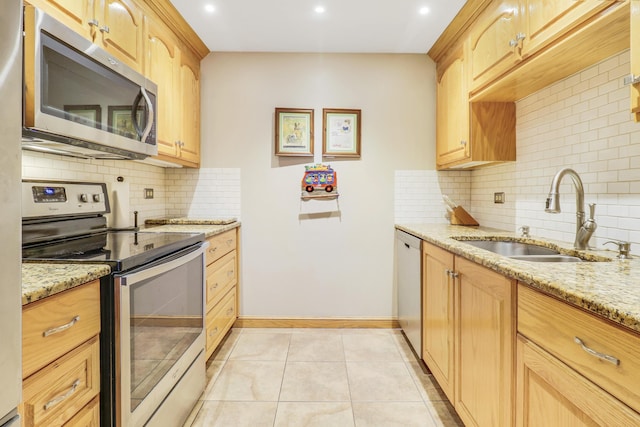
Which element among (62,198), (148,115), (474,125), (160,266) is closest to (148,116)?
(148,115)

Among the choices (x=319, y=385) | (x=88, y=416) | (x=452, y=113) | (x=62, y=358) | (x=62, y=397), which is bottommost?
(x=319, y=385)

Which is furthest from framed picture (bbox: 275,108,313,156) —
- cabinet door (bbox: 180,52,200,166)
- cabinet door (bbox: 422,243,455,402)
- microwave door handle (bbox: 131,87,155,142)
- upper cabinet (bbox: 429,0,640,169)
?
cabinet door (bbox: 422,243,455,402)

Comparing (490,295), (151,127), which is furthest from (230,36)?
(490,295)

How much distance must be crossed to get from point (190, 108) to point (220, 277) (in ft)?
4.40

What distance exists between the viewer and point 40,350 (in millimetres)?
822

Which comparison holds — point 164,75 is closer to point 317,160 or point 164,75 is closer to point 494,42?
point 317,160

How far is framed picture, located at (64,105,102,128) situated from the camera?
48.9 inches

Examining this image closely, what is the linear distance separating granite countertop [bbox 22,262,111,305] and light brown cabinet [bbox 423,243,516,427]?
51.9 inches

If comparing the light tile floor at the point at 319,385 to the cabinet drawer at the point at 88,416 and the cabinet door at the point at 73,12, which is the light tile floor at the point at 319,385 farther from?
the cabinet door at the point at 73,12

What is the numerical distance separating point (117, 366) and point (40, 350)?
30 cm

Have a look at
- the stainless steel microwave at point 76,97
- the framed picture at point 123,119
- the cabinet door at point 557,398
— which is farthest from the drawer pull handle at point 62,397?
the cabinet door at point 557,398

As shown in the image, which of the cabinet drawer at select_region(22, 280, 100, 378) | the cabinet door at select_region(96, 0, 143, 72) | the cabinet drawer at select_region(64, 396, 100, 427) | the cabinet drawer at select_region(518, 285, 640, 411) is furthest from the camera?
the cabinet door at select_region(96, 0, 143, 72)

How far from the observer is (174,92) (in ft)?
7.75

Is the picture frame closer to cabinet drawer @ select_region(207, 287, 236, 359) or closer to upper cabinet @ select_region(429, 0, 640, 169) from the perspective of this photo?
cabinet drawer @ select_region(207, 287, 236, 359)
